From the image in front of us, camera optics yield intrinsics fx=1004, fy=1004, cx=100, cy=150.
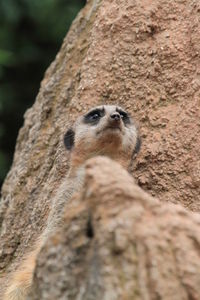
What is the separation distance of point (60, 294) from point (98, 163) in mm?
539

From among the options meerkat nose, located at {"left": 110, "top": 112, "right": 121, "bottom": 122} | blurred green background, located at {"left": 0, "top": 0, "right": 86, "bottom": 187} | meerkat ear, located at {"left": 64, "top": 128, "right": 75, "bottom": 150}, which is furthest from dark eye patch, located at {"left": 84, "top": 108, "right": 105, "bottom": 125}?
blurred green background, located at {"left": 0, "top": 0, "right": 86, "bottom": 187}

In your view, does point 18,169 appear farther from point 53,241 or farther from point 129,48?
point 53,241

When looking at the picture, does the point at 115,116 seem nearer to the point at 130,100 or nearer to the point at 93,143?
the point at 93,143

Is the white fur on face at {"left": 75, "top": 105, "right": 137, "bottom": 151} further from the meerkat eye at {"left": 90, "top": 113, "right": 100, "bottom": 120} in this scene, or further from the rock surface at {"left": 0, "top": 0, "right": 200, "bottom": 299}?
the rock surface at {"left": 0, "top": 0, "right": 200, "bottom": 299}

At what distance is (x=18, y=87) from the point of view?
10.5 metres

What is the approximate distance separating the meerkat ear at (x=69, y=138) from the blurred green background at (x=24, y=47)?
4.28m

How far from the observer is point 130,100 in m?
5.93

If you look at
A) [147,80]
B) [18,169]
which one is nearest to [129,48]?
[147,80]

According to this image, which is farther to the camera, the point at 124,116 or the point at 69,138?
the point at 69,138

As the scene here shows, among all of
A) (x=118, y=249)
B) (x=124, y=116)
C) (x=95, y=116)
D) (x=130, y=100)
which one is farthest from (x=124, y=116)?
(x=118, y=249)

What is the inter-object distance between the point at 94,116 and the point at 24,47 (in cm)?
494

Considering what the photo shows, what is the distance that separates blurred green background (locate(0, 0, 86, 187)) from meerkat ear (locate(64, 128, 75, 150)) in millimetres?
4277

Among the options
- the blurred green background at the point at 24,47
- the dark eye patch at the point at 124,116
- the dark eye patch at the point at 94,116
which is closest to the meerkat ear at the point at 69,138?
the dark eye patch at the point at 94,116

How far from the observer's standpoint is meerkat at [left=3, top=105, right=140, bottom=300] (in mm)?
5324
